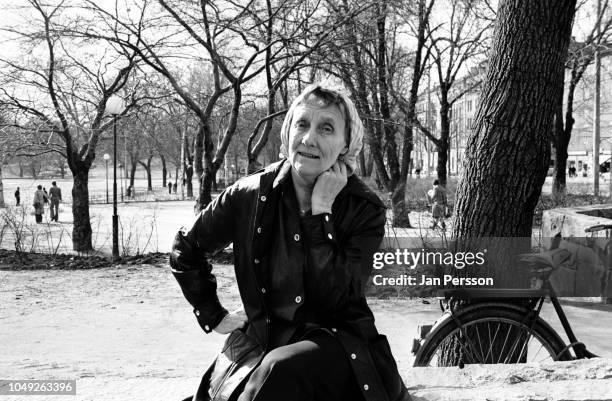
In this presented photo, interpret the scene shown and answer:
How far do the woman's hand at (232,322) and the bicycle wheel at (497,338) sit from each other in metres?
1.46

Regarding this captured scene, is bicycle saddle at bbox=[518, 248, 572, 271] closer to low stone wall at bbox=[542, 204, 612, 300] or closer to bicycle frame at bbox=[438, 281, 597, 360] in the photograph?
bicycle frame at bbox=[438, 281, 597, 360]

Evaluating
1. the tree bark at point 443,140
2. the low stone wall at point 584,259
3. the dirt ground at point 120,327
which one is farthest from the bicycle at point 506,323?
the tree bark at point 443,140

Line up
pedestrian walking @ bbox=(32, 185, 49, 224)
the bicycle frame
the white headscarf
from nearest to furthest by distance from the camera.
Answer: the white headscarf, the bicycle frame, pedestrian walking @ bbox=(32, 185, 49, 224)

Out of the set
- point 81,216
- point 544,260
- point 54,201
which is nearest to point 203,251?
point 544,260

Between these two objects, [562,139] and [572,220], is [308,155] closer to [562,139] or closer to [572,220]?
[572,220]

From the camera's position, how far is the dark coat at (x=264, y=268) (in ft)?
6.82

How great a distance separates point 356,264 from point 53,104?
15.0m

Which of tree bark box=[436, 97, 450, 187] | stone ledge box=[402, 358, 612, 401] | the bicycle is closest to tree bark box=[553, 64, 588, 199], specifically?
tree bark box=[436, 97, 450, 187]

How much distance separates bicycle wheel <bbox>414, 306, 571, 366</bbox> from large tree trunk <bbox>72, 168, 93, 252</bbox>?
13.7 m

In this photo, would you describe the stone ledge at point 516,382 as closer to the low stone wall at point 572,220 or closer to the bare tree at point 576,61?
the low stone wall at point 572,220

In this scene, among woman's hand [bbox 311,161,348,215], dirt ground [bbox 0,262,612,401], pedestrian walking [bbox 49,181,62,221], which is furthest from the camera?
pedestrian walking [bbox 49,181,62,221]

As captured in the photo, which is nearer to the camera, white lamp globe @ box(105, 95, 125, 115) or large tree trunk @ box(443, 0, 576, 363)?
large tree trunk @ box(443, 0, 576, 363)

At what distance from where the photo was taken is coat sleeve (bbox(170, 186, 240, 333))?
7.34 feet

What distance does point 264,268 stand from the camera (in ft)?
6.97
